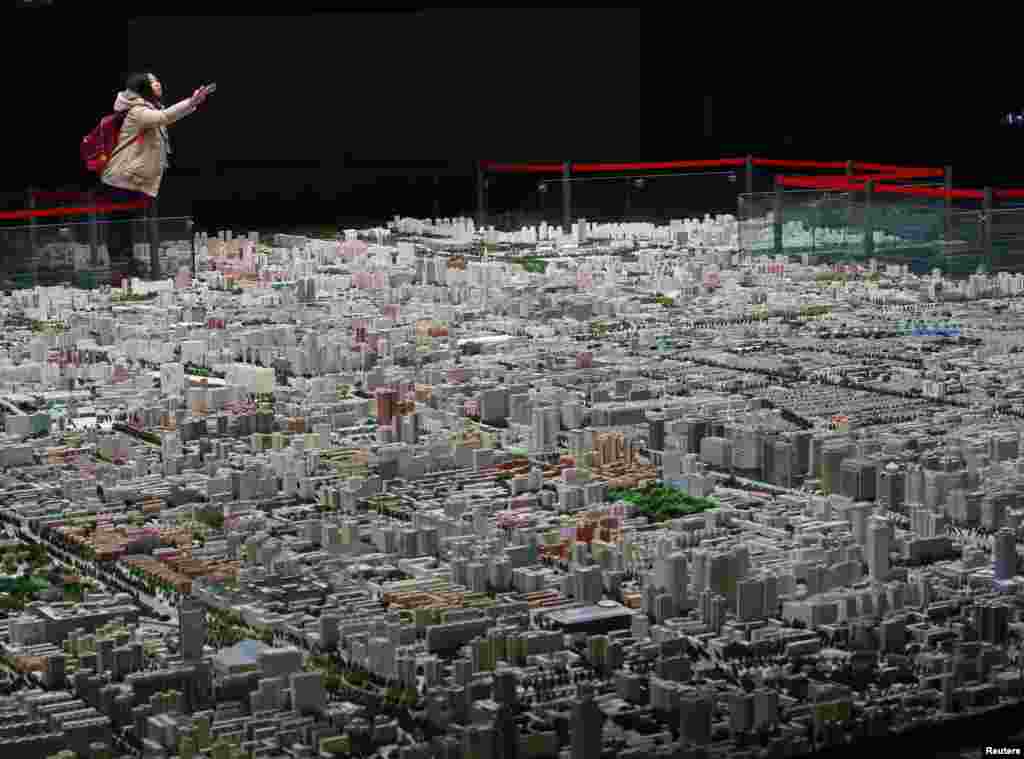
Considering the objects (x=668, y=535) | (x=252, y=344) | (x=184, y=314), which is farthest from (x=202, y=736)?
(x=184, y=314)

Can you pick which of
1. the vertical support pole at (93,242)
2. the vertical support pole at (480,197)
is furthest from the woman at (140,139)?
the vertical support pole at (480,197)

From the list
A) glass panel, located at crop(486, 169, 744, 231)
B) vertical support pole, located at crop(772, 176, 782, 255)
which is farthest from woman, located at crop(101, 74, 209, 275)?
vertical support pole, located at crop(772, 176, 782, 255)

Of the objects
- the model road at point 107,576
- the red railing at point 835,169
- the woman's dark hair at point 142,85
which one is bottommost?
the model road at point 107,576

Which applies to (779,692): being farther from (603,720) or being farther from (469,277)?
(469,277)

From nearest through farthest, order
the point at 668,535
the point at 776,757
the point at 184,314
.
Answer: the point at 776,757 → the point at 668,535 → the point at 184,314

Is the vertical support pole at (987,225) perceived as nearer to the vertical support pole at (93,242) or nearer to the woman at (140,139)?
the woman at (140,139)

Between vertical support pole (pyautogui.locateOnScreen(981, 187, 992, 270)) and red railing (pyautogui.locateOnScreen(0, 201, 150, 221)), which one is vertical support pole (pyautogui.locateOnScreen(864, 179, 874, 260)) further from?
red railing (pyautogui.locateOnScreen(0, 201, 150, 221))

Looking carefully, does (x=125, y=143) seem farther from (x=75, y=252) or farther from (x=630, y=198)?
(x=630, y=198)
